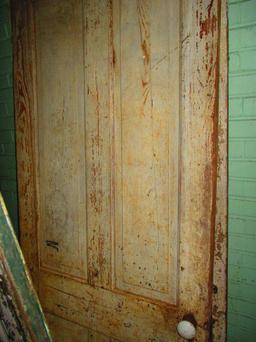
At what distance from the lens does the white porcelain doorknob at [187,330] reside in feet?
3.79

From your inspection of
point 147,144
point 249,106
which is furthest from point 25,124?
point 249,106

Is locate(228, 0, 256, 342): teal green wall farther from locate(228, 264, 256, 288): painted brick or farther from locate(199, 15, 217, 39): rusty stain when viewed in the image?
locate(199, 15, 217, 39): rusty stain

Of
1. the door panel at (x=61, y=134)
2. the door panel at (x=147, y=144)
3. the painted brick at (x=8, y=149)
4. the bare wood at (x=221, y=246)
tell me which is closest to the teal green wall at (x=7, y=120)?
the painted brick at (x=8, y=149)

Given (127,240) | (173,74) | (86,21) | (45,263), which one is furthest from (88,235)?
(86,21)

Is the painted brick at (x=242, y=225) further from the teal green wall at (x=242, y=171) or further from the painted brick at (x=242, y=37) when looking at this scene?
the painted brick at (x=242, y=37)

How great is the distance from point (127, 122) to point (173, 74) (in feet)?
0.95

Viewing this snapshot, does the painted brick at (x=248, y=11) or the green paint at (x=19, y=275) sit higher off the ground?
the painted brick at (x=248, y=11)

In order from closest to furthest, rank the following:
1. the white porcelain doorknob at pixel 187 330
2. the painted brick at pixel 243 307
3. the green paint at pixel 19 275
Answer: the green paint at pixel 19 275
the white porcelain doorknob at pixel 187 330
the painted brick at pixel 243 307

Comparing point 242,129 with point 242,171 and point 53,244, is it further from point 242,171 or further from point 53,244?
point 53,244

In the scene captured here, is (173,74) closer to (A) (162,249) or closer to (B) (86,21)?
(B) (86,21)

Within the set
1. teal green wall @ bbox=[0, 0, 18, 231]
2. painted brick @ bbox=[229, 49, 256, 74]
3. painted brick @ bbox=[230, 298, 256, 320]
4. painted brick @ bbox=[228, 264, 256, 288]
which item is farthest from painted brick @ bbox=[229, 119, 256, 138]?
teal green wall @ bbox=[0, 0, 18, 231]

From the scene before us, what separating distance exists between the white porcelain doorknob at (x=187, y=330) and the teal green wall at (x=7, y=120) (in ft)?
4.29

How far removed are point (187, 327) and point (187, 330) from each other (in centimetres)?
1

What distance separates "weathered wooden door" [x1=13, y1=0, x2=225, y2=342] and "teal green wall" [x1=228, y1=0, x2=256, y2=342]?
0.25 meters
